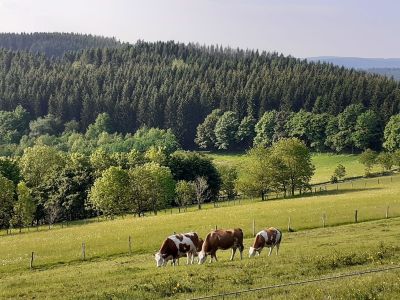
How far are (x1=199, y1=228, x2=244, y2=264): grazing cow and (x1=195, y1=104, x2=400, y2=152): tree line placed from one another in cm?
12820

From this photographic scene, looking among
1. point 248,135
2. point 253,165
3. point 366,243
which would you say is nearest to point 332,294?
point 366,243

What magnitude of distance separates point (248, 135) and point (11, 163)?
106590 mm

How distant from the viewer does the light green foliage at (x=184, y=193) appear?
338 feet

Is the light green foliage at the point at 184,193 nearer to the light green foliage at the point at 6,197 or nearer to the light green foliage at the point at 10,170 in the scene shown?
the light green foliage at the point at 6,197

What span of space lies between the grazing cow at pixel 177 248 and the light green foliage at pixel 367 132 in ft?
447

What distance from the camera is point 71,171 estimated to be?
335 ft

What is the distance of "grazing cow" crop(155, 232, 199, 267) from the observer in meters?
32.1

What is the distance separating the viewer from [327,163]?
154125 millimetres

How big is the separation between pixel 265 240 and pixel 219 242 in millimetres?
3445

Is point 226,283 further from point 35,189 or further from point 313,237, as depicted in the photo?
point 35,189

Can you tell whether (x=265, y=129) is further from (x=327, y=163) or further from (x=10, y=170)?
(x=10, y=170)

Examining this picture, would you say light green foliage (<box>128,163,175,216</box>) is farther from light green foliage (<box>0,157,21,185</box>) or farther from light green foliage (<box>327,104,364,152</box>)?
light green foliage (<box>327,104,364,152</box>)

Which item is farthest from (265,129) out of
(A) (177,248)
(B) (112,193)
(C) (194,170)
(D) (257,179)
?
(A) (177,248)

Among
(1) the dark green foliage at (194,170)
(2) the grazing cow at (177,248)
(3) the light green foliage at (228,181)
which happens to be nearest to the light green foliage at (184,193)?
(1) the dark green foliage at (194,170)
